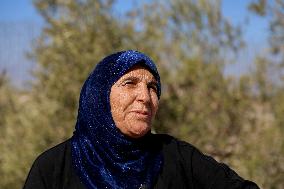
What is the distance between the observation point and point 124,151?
7.97 ft

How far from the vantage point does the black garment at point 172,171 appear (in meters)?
2.34

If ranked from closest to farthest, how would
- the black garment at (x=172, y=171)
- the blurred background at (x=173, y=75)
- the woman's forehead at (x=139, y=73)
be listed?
1. the black garment at (x=172, y=171)
2. the woman's forehead at (x=139, y=73)
3. the blurred background at (x=173, y=75)

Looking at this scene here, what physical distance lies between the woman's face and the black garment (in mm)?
178

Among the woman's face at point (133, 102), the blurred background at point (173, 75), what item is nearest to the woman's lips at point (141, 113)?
the woman's face at point (133, 102)

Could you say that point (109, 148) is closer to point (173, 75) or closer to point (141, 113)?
point (141, 113)

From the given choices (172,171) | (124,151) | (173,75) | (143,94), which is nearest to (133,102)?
(143,94)

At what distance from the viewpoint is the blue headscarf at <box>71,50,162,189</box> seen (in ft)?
7.88

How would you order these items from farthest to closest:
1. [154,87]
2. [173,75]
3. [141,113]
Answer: [173,75], [154,87], [141,113]

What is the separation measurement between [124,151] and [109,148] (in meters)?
0.06

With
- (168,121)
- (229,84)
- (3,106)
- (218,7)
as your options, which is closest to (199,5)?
(218,7)

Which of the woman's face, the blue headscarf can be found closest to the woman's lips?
the woman's face

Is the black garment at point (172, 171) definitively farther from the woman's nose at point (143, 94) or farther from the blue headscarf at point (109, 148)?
the woman's nose at point (143, 94)

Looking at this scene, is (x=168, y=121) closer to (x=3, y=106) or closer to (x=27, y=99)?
(x=27, y=99)

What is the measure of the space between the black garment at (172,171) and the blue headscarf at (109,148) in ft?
0.12
